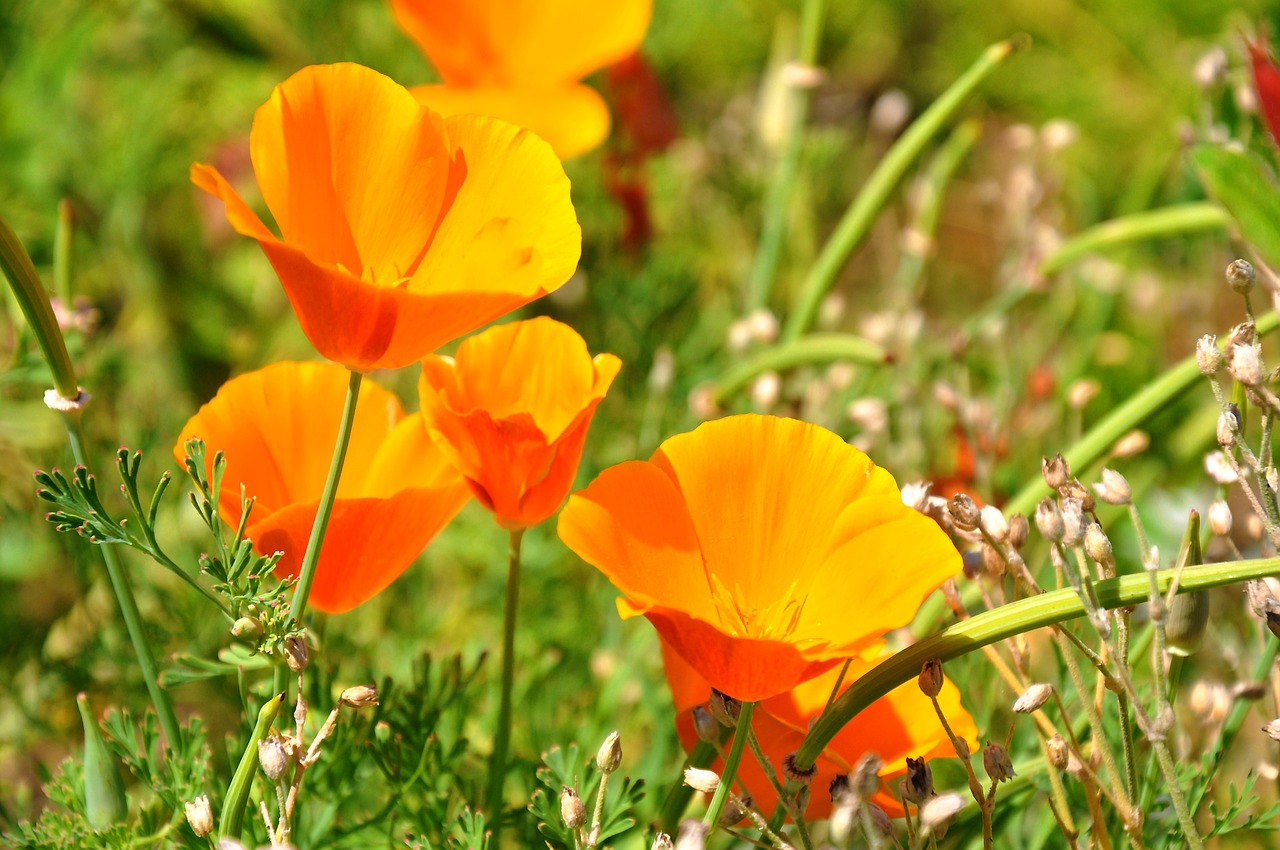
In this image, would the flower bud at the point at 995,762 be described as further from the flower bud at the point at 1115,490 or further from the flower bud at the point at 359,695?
the flower bud at the point at 359,695

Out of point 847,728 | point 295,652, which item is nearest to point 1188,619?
point 847,728

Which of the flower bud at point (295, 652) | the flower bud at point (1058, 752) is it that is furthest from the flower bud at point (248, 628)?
the flower bud at point (1058, 752)

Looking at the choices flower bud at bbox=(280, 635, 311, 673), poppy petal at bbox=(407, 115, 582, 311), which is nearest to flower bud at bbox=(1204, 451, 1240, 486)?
poppy petal at bbox=(407, 115, 582, 311)

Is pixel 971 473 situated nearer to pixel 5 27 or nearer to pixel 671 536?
pixel 671 536

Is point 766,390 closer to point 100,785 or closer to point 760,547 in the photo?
point 760,547

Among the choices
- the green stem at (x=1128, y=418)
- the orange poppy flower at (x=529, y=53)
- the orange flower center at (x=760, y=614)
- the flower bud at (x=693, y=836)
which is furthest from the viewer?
the orange poppy flower at (x=529, y=53)

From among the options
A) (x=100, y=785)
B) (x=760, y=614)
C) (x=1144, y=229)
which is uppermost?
(x=1144, y=229)
